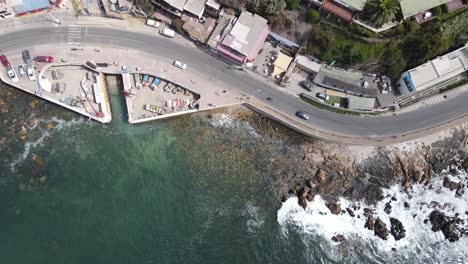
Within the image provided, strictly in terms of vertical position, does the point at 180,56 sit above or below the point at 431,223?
above

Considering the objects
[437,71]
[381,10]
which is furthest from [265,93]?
[437,71]

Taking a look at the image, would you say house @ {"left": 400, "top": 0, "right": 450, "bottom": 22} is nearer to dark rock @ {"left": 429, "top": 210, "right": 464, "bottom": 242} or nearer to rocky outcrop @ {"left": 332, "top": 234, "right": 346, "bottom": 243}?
dark rock @ {"left": 429, "top": 210, "right": 464, "bottom": 242}

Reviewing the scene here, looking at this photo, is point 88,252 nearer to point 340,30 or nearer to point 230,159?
point 230,159

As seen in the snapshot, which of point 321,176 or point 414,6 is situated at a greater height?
point 414,6

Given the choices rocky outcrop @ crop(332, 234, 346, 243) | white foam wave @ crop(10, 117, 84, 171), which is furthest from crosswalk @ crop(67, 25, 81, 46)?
rocky outcrop @ crop(332, 234, 346, 243)

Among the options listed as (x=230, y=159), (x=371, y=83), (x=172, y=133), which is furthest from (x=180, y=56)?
(x=371, y=83)

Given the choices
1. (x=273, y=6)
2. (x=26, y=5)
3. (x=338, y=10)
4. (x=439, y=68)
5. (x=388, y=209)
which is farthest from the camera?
(x=26, y=5)

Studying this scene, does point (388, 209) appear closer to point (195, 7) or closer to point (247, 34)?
point (247, 34)
